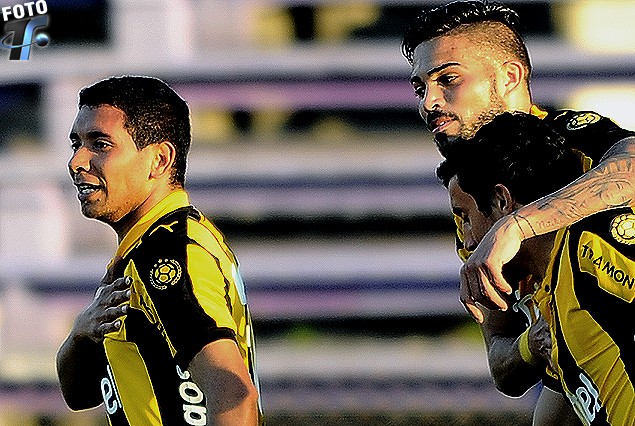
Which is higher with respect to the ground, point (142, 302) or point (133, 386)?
point (142, 302)

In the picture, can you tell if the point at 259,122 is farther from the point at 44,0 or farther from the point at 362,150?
the point at 44,0

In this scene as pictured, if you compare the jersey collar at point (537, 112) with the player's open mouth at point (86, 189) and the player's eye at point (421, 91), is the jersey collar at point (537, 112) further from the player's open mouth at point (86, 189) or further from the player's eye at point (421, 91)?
the player's open mouth at point (86, 189)

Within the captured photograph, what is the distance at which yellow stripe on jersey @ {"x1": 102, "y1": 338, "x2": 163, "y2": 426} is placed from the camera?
350cm

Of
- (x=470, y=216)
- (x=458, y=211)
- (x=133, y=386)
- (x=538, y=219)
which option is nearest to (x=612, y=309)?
(x=538, y=219)

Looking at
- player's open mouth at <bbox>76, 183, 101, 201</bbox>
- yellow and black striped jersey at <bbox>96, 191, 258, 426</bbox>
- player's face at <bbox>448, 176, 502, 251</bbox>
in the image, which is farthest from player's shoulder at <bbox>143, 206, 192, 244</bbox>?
player's face at <bbox>448, 176, 502, 251</bbox>

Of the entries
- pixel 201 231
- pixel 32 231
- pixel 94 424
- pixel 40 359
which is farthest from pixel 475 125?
pixel 32 231

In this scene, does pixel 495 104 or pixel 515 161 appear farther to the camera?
pixel 495 104

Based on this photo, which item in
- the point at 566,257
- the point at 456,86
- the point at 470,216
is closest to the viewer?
the point at 566,257

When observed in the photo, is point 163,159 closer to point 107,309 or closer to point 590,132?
point 107,309

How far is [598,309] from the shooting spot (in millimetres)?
Result: 3197

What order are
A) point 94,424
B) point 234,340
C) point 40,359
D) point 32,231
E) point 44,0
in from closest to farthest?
point 234,340
point 94,424
point 44,0
point 40,359
point 32,231

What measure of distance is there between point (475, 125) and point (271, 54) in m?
16.0

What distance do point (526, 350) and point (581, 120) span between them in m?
0.68

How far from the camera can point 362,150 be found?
19.5 metres
